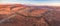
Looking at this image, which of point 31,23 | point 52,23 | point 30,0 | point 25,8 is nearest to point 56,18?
point 52,23

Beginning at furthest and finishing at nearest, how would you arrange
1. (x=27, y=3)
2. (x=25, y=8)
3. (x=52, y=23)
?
(x=27, y=3) < (x=25, y=8) < (x=52, y=23)

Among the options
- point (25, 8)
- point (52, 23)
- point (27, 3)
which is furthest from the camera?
point (27, 3)

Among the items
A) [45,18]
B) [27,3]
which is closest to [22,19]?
[45,18]

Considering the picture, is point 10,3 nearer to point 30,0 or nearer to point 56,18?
point 30,0

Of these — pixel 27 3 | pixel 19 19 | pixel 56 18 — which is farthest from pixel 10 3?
pixel 56 18

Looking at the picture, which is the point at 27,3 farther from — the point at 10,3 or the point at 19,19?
the point at 19,19

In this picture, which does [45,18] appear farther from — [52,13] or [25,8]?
[25,8]

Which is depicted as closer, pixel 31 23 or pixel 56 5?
pixel 31 23

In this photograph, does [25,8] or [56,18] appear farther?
[25,8]
